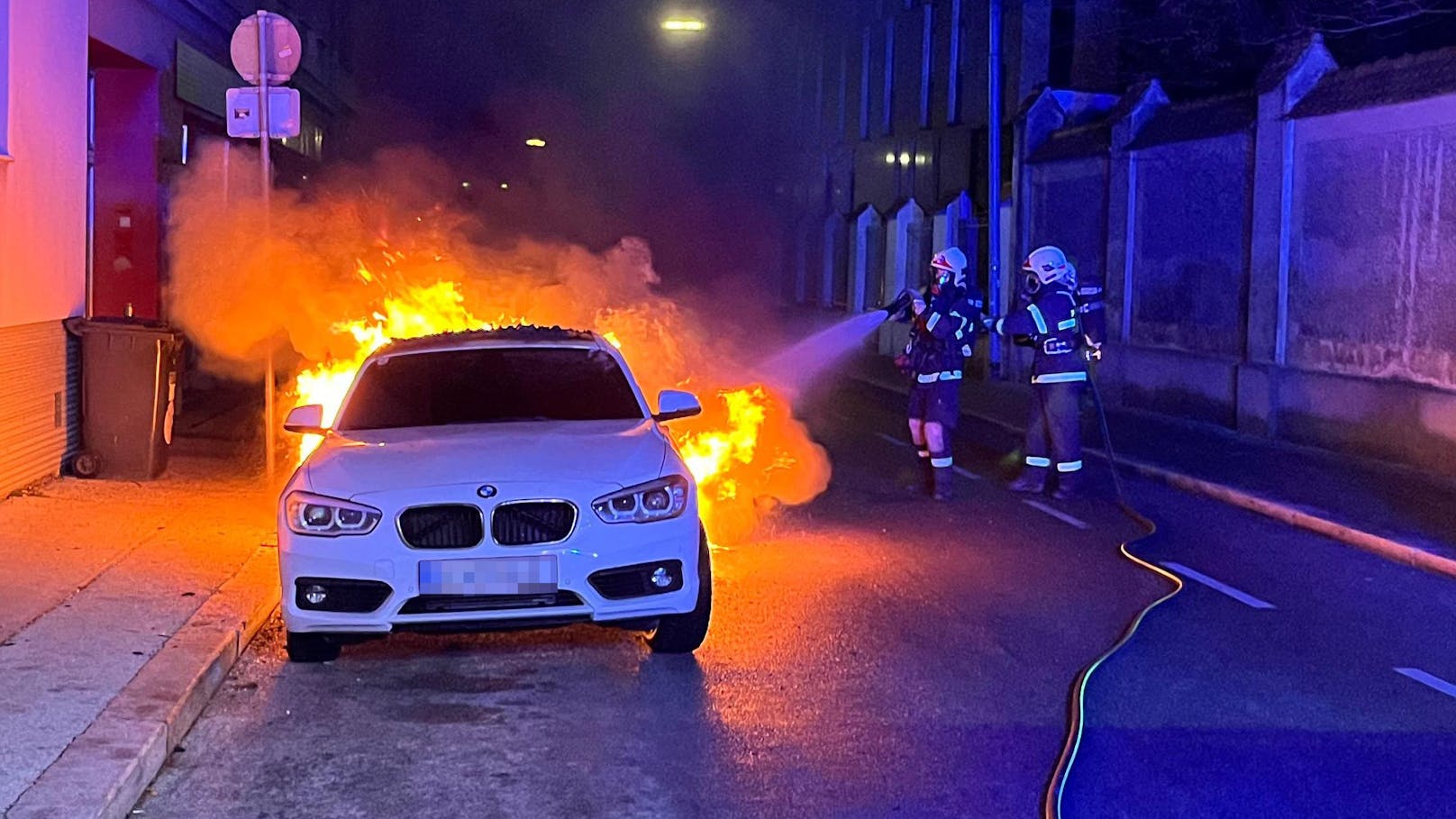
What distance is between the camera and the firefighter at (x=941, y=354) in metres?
11.4

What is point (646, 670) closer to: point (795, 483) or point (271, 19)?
point (795, 483)

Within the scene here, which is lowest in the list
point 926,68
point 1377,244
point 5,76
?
point 1377,244

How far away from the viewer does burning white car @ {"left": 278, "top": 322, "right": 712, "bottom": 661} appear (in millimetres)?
6055

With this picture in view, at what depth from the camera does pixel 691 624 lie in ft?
21.4

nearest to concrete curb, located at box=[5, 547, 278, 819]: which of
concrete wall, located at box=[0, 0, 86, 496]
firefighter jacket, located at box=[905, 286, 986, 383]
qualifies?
concrete wall, located at box=[0, 0, 86, 496]

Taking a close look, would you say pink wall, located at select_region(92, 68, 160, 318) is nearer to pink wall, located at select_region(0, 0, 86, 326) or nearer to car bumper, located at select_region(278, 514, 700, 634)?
pink wall, located at select_region(0, 0, 86, 326)

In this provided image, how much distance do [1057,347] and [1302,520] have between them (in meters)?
2.15

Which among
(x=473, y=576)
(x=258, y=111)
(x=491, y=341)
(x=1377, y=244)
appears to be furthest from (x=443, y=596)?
(x=1377, y=244)

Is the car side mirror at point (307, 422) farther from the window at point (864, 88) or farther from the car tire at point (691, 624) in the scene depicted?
the window at point (864, 88)

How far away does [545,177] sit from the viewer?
111 feet

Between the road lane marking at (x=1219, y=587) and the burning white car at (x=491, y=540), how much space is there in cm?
317

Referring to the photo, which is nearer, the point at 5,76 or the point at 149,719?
the point at 149,719

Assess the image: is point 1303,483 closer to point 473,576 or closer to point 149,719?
point 473,576

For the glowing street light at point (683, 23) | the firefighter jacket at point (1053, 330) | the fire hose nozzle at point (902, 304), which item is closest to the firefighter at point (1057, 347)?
the firefighter jacket at point (1053, 330)
